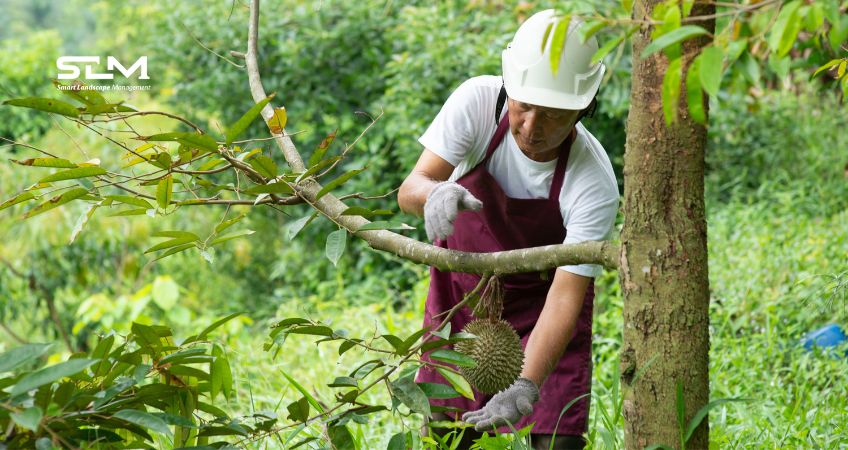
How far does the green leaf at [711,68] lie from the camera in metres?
0.81

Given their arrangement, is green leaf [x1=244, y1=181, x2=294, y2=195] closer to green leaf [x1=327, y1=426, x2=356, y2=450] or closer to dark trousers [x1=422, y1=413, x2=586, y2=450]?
green leaf [x1=327, y1=426, x2=356, y2=450]

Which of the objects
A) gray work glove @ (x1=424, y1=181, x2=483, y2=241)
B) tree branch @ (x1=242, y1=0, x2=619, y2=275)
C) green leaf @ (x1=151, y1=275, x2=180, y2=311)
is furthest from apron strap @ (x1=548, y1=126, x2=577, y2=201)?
green leaf @ (x1=151, y1=275, x2=180, y2=311)

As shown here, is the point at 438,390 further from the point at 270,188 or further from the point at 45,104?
the point at 45,104

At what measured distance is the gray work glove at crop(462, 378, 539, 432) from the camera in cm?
174

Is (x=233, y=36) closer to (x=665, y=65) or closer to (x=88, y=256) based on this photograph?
(x=88, y=256)

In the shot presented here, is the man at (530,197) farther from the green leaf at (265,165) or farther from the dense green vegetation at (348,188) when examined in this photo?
the dense green vegetation at (348,188)

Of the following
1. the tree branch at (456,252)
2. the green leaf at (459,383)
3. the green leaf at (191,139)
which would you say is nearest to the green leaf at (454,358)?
the green leaf at (459,383)

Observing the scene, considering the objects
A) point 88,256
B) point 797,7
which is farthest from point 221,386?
point 88,256

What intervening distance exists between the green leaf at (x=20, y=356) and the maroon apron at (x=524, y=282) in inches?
44.4

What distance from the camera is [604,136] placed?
522cm

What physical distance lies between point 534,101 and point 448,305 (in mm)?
706

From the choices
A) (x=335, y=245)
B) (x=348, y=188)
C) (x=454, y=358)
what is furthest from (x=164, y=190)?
(x=348, y=188)

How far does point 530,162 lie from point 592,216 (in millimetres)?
204

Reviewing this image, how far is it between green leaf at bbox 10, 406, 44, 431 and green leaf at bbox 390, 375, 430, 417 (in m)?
0.54
